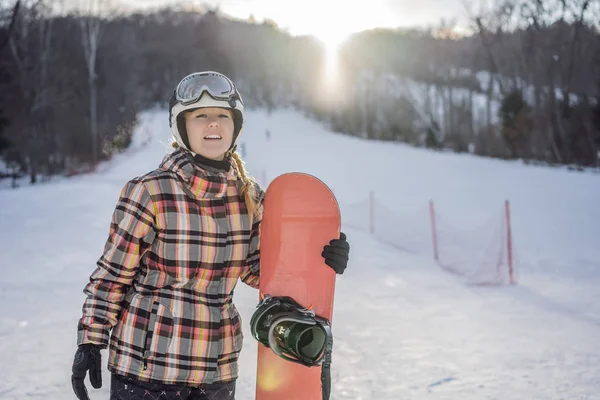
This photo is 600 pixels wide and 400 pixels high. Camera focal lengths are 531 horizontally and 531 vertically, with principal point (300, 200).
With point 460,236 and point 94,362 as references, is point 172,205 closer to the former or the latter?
point 94,362

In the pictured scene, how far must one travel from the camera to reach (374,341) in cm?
499

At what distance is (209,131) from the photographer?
1.92m

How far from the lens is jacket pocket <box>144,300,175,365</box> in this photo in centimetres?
176

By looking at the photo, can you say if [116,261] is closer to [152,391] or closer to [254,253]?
[152,391]

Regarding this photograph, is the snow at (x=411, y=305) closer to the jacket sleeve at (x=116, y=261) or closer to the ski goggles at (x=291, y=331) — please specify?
the jacket sleeve at (x=116, y=261)

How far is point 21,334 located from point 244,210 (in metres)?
4.22

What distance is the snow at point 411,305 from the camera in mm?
4016

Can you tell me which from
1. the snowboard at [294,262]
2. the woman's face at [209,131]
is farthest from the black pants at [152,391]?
the woman's face at [209,131]

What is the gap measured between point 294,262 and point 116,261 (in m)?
0.70

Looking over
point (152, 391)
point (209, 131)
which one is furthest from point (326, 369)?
point (209, 131)

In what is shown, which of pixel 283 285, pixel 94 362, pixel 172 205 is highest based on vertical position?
pixel 172 205

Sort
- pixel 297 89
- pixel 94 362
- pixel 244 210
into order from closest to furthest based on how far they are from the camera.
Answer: pixel 94 362 → pixel 244 210 → pixel 297 89

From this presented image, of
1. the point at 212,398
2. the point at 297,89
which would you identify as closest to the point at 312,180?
the point at 212,398

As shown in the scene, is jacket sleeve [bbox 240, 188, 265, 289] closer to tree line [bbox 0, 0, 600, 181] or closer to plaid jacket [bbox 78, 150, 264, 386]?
plaid jacket [bbox 78, 150, 264, 386]
